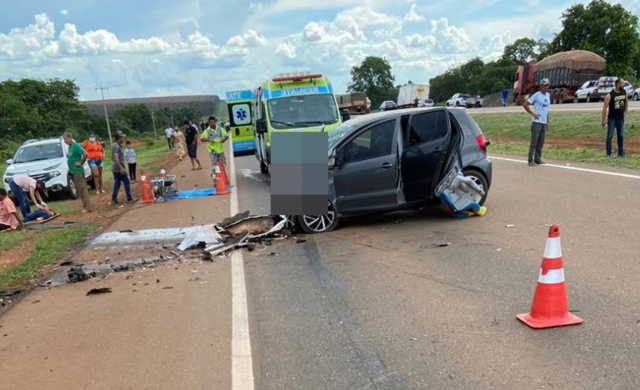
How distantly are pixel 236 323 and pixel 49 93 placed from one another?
78.2m

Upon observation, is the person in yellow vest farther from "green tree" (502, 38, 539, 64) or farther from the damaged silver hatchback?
Result: "green tree" (502, 38, 539, 64)

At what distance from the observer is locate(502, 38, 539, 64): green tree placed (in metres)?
97.5

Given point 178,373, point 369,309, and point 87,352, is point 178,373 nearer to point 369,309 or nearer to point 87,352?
point 87,352

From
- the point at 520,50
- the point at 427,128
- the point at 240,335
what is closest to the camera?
the point at 240,335

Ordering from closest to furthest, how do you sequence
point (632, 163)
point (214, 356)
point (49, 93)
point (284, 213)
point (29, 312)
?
point (214, 356)
point (29, 312)
point (284, 213)
point (632, 163)
point (49, 93)

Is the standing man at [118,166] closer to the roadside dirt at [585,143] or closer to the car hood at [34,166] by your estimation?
the car hood at [34,166]

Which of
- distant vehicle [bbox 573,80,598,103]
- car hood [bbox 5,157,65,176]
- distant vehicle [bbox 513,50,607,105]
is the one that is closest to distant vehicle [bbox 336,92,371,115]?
distant vehicle [bbox 513,50,607,105]

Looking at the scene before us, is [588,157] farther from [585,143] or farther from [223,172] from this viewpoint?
[223,172]

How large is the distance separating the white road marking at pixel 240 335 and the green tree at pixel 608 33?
64627 mm

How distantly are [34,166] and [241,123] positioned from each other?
6.30m

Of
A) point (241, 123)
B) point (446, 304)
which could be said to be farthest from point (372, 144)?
point (241, 123)

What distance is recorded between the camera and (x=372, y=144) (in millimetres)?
7742

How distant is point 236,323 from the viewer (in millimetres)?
4613

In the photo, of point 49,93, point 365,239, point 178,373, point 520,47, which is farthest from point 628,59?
point 49,93
